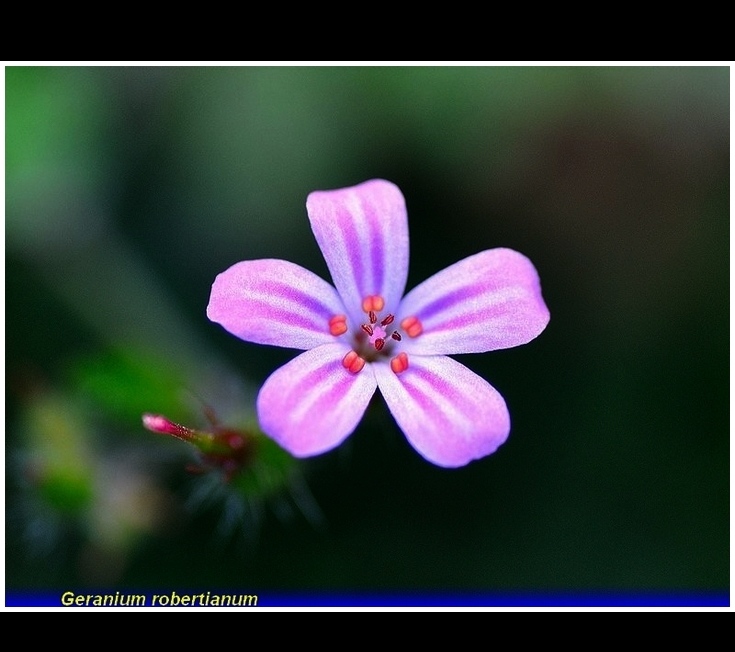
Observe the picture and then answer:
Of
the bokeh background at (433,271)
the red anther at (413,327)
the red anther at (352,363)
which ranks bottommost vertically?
the red anther at (352,363)

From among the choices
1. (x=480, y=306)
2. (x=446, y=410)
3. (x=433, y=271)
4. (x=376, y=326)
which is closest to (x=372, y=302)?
(x=376, y=326)

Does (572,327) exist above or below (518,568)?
above

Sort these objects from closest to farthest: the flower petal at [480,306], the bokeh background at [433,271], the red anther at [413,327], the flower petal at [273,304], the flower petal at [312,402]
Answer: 1. the flower petal at [312,402]
2. the flower petal at [273,304]
3. the flower petal at [480,306]
4. the red anther at [413,327]
5. the bokeh background at [433,271]

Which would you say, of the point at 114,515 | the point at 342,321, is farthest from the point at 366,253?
the point at 114,515

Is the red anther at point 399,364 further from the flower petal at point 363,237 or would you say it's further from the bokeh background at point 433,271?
the bokeh background at point 433,271

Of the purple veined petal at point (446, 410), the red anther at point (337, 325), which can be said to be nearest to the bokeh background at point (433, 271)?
the red anther at point (337, 325)

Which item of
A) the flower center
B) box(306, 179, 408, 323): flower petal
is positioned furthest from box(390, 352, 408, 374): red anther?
Result: box(306, 179, 408, 323): flower petal

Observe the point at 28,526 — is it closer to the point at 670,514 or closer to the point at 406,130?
the point at 406,130
